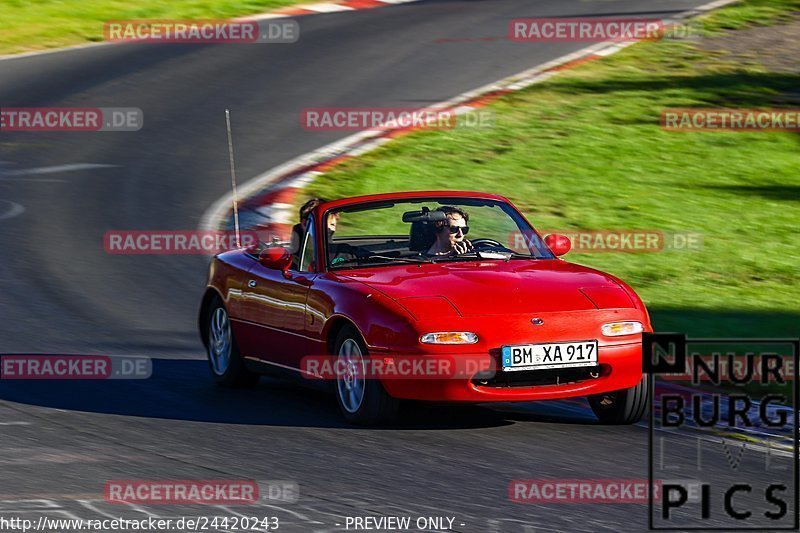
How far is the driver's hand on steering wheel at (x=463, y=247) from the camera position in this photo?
9.74 m

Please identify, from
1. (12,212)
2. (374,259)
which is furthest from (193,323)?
(12,212)

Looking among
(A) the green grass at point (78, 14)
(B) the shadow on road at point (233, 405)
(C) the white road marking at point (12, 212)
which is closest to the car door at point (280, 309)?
(B) the shadow on road at point (233, 405)

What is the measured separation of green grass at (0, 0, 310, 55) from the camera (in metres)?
28.5

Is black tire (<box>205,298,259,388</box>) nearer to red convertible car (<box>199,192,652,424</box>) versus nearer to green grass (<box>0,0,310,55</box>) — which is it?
red convertible car (<box>199,192,652,424</box>)

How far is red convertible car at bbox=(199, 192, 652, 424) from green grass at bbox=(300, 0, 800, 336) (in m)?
3.23

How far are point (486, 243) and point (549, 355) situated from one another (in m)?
1.58

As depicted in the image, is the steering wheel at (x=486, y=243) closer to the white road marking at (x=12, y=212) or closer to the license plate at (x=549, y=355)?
the license plate at (x=549, y=355)

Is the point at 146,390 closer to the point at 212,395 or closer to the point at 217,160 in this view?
the point at 212,395

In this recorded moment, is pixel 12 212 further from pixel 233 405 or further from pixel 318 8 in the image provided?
pixel 318 8

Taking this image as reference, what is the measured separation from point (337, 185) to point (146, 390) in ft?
27.7

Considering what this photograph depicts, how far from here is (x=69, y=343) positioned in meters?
11.7

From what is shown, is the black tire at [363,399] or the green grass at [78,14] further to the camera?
the green grass at [78,14]

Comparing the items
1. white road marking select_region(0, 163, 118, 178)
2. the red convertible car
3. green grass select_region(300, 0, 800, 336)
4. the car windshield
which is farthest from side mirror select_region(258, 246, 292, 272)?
white road marking select_region(0, 163, 118, 178)

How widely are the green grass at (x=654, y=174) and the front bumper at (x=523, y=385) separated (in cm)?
368
